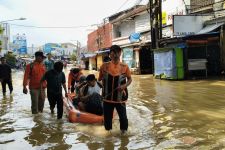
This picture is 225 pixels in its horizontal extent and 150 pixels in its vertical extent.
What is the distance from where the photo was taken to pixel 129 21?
41.7 meters

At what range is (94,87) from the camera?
9.88m

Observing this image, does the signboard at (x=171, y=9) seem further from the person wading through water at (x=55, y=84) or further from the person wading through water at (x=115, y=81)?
the person wading through water at (x=115, y=81)

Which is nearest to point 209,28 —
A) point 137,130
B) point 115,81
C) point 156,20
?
point 156,20

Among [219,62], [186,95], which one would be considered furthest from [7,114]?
[219,62]

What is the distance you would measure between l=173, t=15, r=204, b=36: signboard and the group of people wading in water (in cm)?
1555

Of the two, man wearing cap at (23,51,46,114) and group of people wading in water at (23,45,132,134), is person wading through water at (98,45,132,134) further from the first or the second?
man wearing cap at (23,51,46,114)

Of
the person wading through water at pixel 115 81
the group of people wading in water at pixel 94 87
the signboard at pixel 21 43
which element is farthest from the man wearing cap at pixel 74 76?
the signboard at pixel 21 43

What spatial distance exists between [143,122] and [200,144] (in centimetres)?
281

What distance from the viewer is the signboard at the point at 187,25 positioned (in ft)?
82.6

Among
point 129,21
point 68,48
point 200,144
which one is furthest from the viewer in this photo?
point 68,48

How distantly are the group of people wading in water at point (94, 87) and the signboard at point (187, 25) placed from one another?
51.0 ft

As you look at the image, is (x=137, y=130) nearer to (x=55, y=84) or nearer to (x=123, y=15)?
(x=55, y=84)

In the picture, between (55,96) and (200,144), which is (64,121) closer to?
(55,96)

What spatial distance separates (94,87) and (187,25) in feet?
55.2
